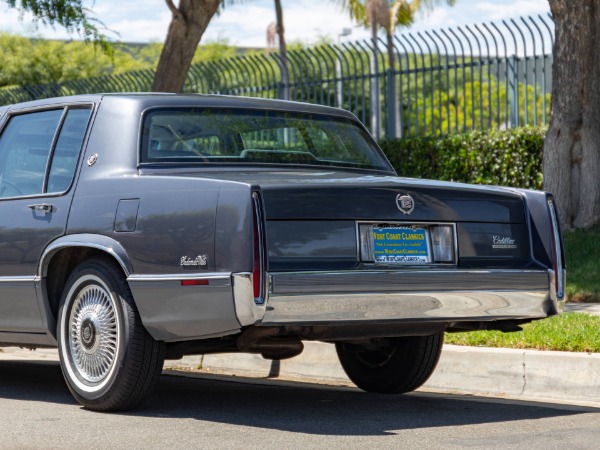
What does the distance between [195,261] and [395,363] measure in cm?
203

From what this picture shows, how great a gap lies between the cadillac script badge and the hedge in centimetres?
965

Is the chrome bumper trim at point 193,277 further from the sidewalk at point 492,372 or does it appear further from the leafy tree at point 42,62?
the leafy tree at point 42,62

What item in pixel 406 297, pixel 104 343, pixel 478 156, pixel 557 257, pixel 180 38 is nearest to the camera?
pixel 406 297

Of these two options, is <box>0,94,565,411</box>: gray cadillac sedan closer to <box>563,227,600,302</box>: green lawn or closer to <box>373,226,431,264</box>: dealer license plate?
<box>373,226,431,264</box>: dealer license plate

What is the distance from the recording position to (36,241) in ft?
22.2

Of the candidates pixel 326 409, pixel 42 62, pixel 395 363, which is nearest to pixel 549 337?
pixel 395 363

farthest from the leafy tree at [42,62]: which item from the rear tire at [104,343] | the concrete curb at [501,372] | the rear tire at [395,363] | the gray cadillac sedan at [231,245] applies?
the rear tire at [104,343]

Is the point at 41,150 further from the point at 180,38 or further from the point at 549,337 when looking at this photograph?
the point at 180,38

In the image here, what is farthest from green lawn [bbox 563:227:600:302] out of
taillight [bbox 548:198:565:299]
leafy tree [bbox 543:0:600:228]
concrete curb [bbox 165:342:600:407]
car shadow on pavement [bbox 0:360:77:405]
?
car shadow on pavement [bbox 0:360:77:405]

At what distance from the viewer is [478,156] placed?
16.1 m

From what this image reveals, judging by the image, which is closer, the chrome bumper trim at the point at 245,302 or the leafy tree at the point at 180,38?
the chrome bumper trim at the point at 245,302

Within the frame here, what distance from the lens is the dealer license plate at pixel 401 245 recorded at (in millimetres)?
6004

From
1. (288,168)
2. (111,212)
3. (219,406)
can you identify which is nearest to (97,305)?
(111,212)

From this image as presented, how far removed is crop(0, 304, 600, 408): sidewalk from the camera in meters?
7.35
